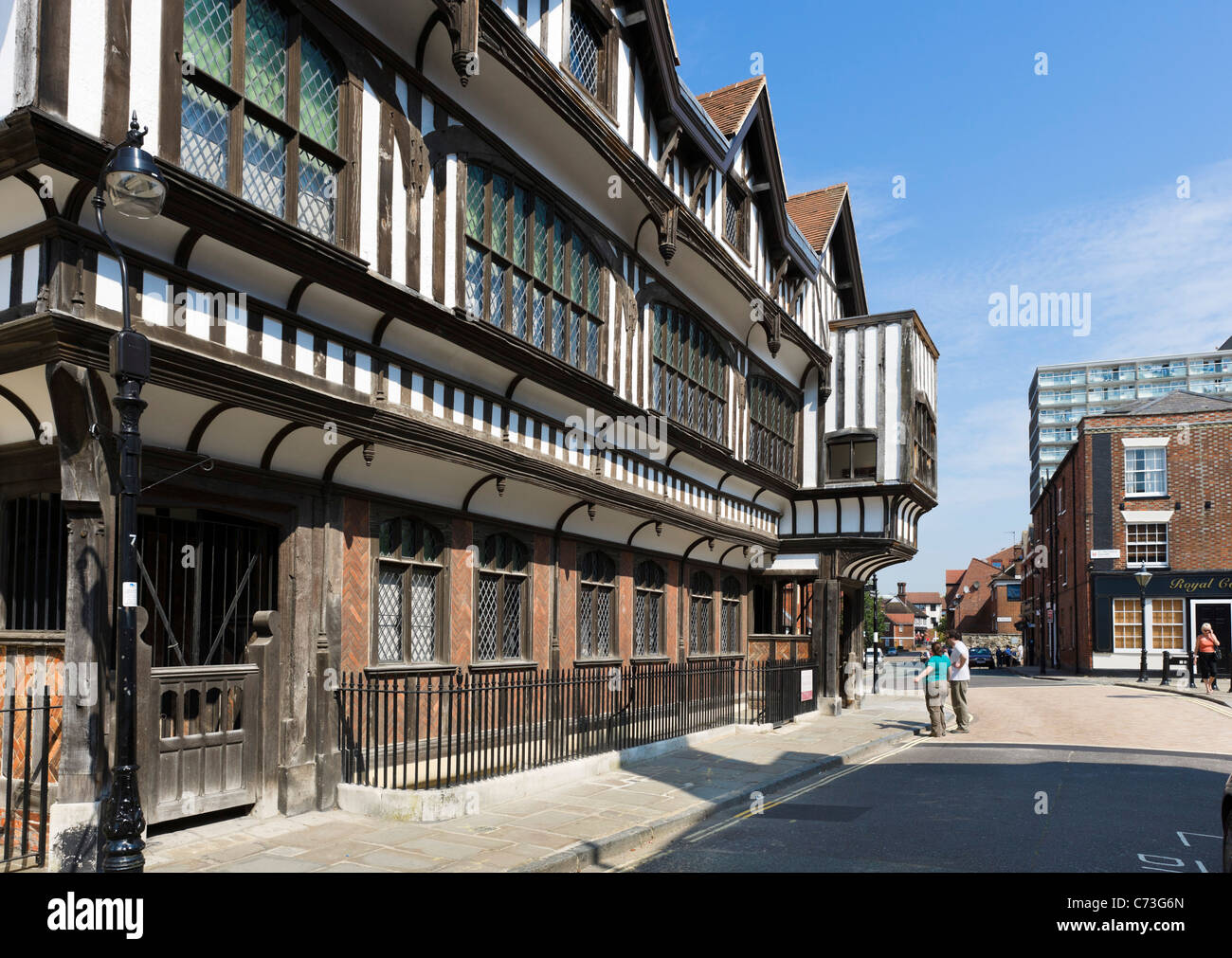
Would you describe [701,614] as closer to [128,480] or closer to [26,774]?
[26,774]

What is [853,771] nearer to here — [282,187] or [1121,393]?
[282,187]

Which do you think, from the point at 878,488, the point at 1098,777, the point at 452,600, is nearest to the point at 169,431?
the point at 452,600

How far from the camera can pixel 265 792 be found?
862 cm

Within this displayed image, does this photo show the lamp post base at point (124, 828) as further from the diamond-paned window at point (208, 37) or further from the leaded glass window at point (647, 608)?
the leaded glass window at point (647, 608)

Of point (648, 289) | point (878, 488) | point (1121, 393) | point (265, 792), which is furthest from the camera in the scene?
point (1121, 393)

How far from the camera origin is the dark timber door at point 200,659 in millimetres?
7758

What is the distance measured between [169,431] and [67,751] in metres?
2.49

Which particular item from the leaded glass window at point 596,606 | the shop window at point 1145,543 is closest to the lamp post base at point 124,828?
the leaded glass window at point 596,606

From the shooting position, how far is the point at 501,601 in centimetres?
1266

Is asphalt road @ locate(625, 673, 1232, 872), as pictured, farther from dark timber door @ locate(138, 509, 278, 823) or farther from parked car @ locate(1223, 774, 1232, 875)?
dark timber door @ locate(138, 509, 278, 823)

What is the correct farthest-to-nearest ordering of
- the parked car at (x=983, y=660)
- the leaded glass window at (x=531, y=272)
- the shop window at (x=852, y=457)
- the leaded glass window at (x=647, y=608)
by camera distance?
the parked car at (x=983, y=660), the shop window at (x=852, y=457), the leaded glass window at (x=647, y=608), the leaded glass window at (x=531, y=272)

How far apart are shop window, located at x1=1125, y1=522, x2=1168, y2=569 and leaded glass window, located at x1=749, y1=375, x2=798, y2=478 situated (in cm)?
2625

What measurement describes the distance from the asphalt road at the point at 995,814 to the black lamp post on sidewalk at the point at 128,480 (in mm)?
3796

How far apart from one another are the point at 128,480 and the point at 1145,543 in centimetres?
4409
